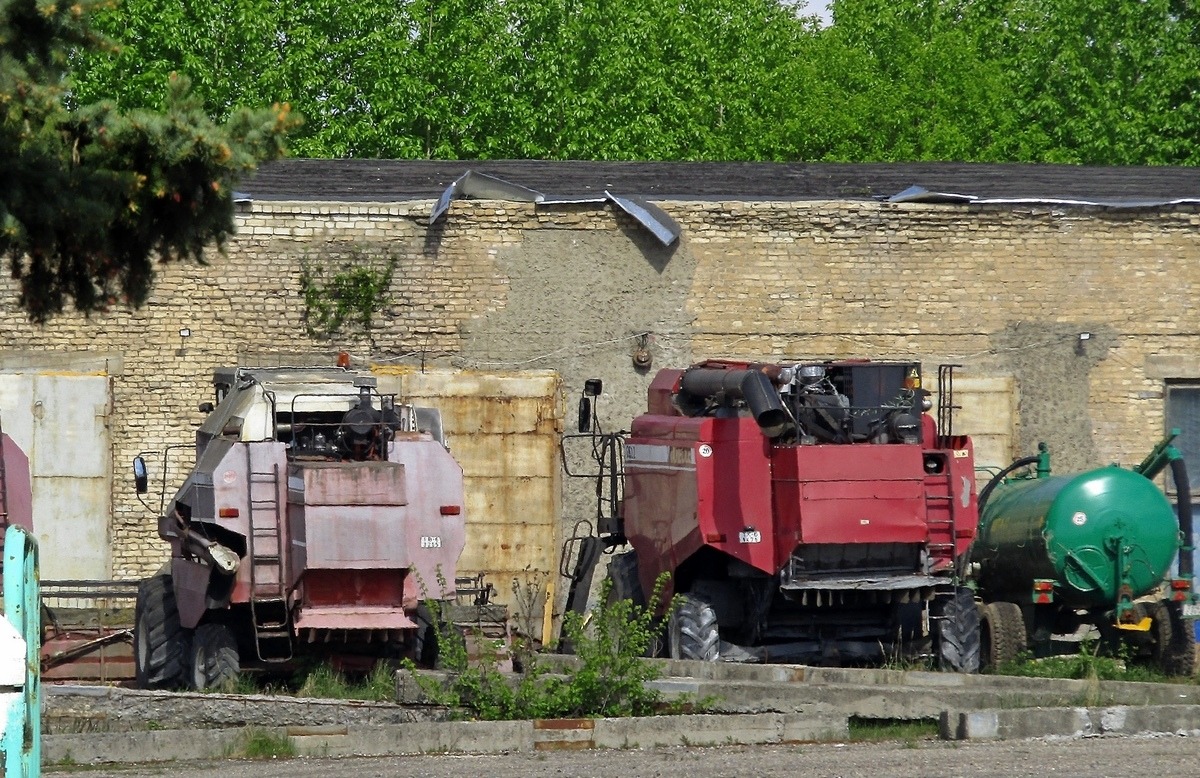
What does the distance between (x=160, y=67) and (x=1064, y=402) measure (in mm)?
23077

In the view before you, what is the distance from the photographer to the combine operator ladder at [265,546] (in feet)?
45.6

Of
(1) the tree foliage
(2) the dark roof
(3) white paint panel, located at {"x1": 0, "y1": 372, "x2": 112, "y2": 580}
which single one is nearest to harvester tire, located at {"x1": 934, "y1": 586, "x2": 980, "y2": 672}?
(2) the dark roof

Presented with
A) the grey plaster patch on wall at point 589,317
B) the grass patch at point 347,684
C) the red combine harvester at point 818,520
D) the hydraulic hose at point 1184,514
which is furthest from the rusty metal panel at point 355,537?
the grey plaster patch on wall at point 589,317

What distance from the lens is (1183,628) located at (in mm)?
15594

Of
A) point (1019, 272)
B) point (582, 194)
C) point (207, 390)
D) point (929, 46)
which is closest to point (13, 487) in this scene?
point (207, 390)

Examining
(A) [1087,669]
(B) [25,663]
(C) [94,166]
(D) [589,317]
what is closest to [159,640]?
(C) [94,166]

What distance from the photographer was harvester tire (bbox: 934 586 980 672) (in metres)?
14.9

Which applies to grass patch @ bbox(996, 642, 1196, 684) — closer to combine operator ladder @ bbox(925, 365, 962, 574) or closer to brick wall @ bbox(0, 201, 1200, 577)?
combine operator ladder @ bbox(925, 365, 962, 574)

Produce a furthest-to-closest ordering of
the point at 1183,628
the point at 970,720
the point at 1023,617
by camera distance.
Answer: the point at 1023,617
the point at 1183,628
the point at 970,720

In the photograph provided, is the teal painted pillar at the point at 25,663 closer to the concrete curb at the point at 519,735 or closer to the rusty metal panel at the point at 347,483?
the concrete curb at the point at 519,735

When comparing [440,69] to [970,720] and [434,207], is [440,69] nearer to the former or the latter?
[434,207]

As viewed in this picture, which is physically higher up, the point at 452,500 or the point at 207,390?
the point at 207,390

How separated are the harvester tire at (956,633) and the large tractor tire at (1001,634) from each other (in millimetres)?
643

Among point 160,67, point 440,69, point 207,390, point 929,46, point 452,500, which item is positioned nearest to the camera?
point 452,500
